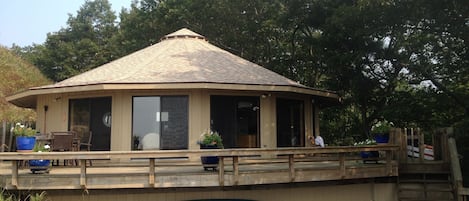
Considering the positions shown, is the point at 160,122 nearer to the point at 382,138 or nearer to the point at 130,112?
the point at 130,112

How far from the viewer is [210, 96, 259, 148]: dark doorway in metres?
12.2

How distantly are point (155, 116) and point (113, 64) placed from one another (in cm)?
404

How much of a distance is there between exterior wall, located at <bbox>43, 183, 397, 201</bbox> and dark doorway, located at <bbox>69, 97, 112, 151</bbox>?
2.98 m

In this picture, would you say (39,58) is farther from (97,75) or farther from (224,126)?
(224,126)

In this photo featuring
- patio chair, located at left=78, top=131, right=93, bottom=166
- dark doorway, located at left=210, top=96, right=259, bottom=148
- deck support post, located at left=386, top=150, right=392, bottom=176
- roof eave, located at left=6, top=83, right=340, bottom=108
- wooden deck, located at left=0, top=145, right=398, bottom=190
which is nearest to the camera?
wooden deck, located at left=0, top=145, right=398, bottom=190

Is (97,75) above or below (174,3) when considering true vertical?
below

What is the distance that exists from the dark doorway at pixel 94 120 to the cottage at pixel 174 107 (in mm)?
26

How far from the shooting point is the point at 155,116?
38.4 ft

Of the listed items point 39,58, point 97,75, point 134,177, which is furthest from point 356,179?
point 39,58

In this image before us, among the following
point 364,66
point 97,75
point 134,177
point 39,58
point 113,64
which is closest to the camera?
point 134,177

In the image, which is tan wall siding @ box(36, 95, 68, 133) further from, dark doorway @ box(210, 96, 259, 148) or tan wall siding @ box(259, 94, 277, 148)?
tan wall siding @ box(259, 94, 277, 148)

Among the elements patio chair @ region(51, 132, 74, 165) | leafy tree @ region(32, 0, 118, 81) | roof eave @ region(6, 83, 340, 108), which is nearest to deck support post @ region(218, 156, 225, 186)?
roof eave @ region(6, 83, 340, 108)

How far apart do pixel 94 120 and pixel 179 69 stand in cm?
269

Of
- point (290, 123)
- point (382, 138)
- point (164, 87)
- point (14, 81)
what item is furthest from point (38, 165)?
point (14, 81)
